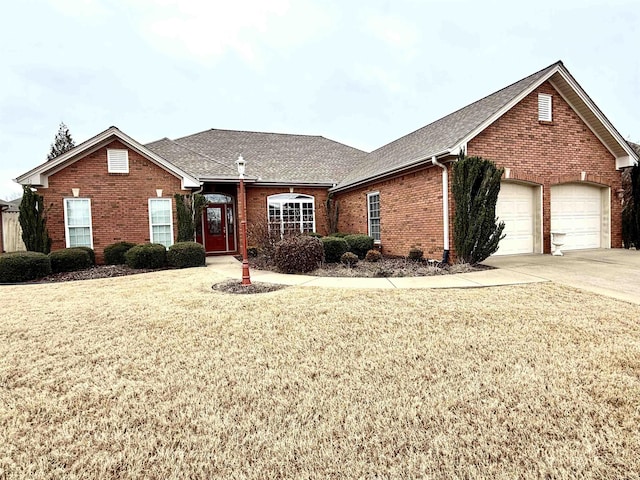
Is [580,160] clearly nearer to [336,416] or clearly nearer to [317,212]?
[317,212]

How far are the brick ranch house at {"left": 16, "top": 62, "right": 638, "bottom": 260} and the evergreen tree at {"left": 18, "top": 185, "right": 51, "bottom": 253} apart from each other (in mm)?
431

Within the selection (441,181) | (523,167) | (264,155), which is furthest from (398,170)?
(264,155)

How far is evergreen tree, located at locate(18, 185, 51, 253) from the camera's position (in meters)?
11.4

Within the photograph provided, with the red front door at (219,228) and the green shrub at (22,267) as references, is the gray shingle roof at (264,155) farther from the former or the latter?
the green shrub at (22,267)

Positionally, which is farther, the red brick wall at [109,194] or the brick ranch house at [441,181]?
the red brick wall at [109,194]

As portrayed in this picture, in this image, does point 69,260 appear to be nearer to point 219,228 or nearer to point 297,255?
point 219,228

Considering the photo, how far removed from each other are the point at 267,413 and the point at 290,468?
2.09 ft

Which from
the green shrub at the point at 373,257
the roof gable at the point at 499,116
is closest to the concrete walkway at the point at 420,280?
the green shrub at the point at 373,257

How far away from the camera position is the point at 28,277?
9758mm

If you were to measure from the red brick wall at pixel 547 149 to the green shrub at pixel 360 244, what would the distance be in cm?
465

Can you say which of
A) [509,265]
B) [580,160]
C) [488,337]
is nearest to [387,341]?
[488,337]

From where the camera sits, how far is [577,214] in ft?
39.9

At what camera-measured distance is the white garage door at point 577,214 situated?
1189 centimetres

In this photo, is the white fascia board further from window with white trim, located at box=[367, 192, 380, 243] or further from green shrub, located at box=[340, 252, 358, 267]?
green shrub, located at box=[340, 252, 358, 267]
